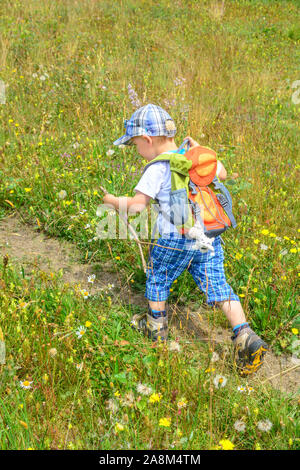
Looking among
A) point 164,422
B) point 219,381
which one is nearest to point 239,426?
point 219,381

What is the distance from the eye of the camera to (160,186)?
2.32m

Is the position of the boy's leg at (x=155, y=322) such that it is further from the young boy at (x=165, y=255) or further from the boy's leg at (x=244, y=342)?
the boy's leg at (x=244, y=342)

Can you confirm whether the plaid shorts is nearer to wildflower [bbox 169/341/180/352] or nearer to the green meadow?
the green meadow

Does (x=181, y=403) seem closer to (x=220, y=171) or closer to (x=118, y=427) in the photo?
(x=118, y=427)

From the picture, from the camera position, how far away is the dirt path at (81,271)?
2488mm

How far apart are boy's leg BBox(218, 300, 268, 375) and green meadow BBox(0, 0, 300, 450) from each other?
91 mm

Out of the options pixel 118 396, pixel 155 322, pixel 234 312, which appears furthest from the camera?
pixel 155 322

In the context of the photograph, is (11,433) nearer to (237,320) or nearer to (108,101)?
(237,320)

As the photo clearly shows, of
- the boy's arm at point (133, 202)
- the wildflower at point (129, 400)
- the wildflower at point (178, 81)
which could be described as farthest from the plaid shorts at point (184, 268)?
the wildflower at point (178, 81)

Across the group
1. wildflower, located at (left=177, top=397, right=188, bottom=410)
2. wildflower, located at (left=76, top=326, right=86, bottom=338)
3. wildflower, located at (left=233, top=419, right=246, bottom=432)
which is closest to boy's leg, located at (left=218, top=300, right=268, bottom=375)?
wildflower, located at (left=233, top=419, right=246, bottom=432)

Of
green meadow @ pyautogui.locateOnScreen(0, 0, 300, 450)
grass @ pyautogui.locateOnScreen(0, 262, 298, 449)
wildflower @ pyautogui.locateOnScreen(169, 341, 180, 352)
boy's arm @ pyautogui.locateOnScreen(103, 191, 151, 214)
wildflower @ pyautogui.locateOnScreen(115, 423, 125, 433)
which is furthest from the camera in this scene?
boy's arm @ pyautogui.locateOnScreen(103, 191, 151, 214)

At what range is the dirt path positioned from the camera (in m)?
2.49

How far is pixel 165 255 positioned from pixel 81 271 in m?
1.05
